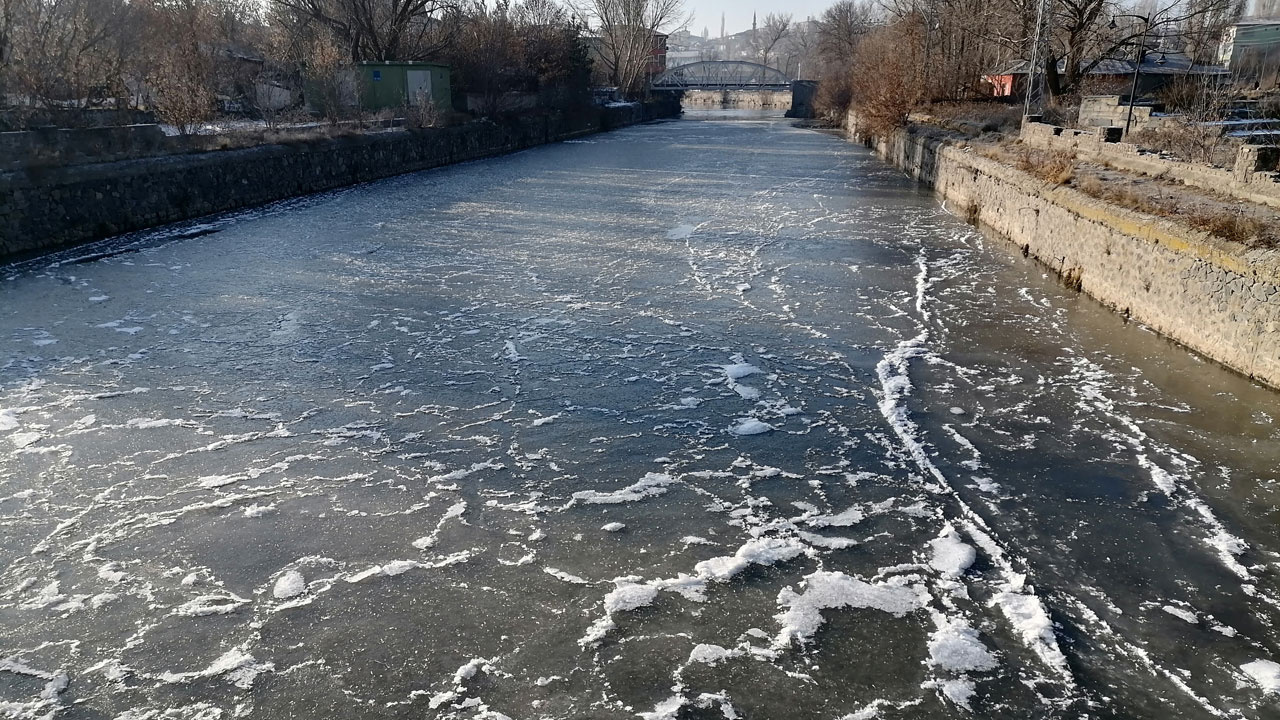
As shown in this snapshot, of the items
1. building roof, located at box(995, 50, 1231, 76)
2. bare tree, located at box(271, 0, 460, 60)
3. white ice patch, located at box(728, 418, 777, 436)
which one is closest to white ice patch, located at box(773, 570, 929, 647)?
white ice patch, located at box(728, 418, 777, 436)

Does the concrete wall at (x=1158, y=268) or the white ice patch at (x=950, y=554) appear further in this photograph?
the concrete wall at (x=1158, y=268)

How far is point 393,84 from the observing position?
31031 millimetres

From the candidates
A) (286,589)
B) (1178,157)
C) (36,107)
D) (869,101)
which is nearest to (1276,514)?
(286,589)

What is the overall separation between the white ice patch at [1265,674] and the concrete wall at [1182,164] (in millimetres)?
7979

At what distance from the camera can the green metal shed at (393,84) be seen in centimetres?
3064

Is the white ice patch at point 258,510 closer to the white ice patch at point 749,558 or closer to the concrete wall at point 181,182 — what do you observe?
the white ice patch at point 749,558

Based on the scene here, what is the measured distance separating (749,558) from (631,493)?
1.10 metres

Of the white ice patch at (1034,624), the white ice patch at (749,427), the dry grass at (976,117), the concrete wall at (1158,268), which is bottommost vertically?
the white ice patch at (1034,624)

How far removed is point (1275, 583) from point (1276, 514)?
0.96 m

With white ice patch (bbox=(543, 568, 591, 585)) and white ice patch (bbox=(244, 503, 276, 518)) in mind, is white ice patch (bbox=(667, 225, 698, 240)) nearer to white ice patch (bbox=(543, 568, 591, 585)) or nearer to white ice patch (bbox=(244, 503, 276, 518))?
white ice patch (bbox=(244, 503, 276, 518))

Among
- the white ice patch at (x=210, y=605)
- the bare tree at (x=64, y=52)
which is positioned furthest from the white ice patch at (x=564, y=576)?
the bare tree at (x=64, y=52)

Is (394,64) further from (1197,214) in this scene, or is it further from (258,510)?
(258,510)

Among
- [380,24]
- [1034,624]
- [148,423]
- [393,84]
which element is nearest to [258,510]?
[148,423]

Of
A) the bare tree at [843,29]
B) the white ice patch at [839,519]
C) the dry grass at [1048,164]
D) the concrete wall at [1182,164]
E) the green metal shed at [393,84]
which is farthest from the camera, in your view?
the bare tree at [843,29]
